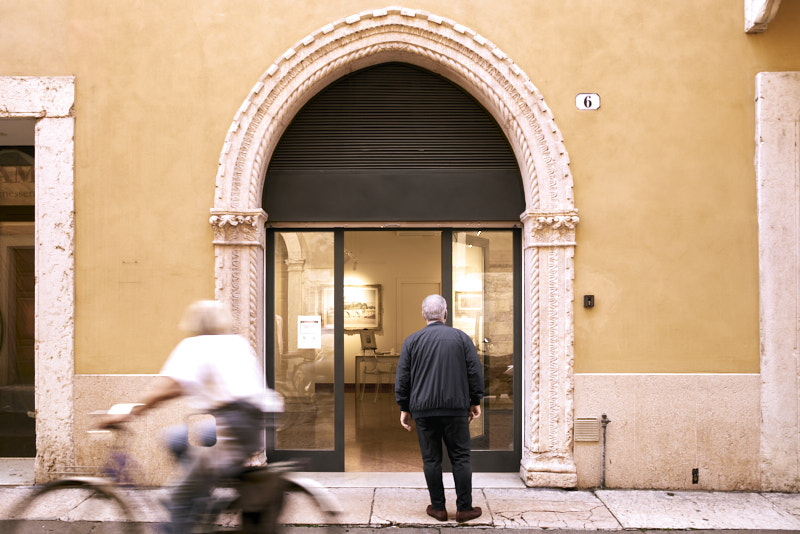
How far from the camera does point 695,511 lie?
5.16 metres

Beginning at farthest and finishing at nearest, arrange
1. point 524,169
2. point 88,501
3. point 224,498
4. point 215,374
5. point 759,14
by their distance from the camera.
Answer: point 524,169
point 759,14
point 88,501
point 224,498
point 215,374

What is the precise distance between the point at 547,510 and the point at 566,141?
3.39 metres

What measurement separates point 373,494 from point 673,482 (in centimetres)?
283

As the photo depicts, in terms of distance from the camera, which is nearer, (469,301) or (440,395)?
(440,395)

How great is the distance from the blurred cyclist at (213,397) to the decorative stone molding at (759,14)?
5.50 metres

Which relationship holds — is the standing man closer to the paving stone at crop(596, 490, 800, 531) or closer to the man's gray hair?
the man's gray hair

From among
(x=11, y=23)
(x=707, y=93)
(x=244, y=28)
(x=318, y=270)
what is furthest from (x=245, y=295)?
(x=707, y=93)

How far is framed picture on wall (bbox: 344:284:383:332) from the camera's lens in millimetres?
9531

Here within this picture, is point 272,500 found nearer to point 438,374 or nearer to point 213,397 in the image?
point 213,397

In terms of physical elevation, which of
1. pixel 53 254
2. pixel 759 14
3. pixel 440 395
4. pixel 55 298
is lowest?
pixel 440 395

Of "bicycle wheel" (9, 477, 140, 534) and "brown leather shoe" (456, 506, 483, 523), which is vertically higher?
"bicycle wheel" (9, 477, 140, 534)

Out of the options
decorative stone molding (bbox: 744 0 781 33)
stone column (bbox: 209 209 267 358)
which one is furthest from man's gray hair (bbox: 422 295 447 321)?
decorative stone molding (bbox: 744 0 781 33)

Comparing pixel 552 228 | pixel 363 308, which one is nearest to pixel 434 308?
pixel 552 228

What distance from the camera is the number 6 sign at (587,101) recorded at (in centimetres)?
584
